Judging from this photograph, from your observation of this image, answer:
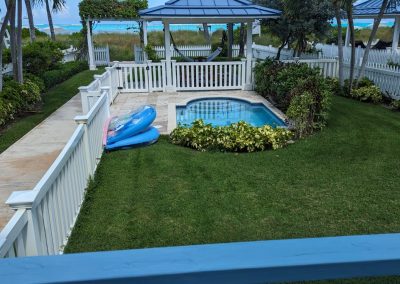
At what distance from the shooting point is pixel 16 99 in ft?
28.8

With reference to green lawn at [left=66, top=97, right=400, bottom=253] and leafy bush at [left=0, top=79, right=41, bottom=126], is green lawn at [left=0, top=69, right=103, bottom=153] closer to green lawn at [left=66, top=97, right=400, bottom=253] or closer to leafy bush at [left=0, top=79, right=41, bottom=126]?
leafy bush at [left=0, top=79, right=41, bottom=126]

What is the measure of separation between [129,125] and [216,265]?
584 cm

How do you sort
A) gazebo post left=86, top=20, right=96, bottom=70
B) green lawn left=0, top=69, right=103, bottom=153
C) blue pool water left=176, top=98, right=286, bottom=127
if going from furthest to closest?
gazebo post left=86, top=20, right=96, bottom=70 → blue pool water left=176, top=98, right=286, bottom=127 → green lawn left=0, top=69, right=103, bottom=153

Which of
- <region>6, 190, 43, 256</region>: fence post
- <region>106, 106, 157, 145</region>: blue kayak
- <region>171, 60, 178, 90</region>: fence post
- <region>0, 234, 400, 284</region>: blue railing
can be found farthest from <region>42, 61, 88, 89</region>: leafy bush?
<region>0, 234, 400, 284</region>: blue railing

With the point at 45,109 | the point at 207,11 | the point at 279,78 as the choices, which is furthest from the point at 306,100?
the point at 45,109

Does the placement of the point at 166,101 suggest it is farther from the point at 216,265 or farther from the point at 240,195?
the point at 216,265

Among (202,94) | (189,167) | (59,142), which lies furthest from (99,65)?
(189,167)

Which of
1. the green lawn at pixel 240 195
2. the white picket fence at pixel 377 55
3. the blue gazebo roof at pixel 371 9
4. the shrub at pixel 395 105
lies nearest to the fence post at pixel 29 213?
the green lawn at pixel 240 195

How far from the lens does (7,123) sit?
8.44m

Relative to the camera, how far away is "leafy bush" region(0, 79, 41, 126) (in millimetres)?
8079

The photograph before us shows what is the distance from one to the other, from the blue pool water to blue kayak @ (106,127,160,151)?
2.07m

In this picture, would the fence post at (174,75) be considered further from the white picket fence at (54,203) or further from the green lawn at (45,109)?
the white picket fence at (54,203)

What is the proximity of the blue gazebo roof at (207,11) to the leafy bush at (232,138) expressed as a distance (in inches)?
237

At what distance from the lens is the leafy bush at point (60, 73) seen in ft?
44.8
